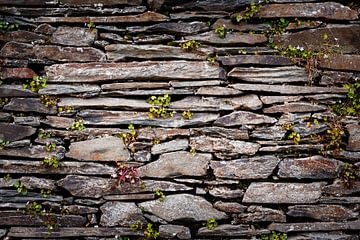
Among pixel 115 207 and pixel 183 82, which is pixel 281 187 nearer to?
pixel 183 82

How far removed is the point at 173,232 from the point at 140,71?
161cm

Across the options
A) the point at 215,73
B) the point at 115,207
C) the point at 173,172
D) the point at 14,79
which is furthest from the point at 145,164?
the point at 14,79

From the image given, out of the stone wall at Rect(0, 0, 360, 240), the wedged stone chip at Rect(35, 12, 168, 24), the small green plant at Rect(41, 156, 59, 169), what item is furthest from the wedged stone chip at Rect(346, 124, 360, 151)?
the small green plant at Rect(41, 156, 59, 169)

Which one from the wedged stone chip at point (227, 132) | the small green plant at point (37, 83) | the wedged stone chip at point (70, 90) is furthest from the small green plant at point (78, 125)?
the wedged stone chip at point (227, 132)

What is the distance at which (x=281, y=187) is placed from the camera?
3.46 m

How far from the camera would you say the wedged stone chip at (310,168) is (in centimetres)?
346

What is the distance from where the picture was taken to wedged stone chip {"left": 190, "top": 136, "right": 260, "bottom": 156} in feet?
11.4

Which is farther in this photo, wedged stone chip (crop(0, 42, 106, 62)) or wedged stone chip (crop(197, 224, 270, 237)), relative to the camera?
wedged stone chip (crop(0, 42, 106, 62))

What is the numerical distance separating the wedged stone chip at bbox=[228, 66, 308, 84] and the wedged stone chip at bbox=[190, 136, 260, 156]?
0.64 metres

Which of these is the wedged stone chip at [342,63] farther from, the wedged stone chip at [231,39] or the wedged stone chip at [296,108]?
the wedged stone chip at [231,39]

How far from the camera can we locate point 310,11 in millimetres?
3529

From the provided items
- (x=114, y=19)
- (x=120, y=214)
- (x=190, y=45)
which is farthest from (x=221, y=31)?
(x=120, y=214)

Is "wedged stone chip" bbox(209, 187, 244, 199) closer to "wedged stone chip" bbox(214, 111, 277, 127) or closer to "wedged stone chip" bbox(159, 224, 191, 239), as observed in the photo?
"wedged stone chip" bbox(159, 224, 191, 239)

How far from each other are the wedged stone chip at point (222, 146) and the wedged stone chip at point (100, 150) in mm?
703
